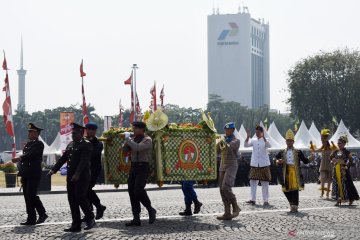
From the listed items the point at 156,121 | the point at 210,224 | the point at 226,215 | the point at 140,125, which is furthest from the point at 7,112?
the point at 210,224

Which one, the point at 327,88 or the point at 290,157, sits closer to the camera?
the point at 290,157

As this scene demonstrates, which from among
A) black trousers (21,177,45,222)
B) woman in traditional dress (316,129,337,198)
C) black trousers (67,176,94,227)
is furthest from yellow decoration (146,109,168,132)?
woman in traditional dress (316,129,337,198)

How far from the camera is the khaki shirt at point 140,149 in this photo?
13.6 m

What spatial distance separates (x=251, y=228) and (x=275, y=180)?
67.0 feet

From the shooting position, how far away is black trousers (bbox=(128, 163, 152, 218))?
13688 mm

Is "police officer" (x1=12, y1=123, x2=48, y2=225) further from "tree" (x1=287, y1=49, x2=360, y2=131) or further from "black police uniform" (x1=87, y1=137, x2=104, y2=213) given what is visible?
"tree" (x1=287, y1=49, x2=360, y2=131)

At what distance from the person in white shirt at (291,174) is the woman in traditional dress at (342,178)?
1105mm

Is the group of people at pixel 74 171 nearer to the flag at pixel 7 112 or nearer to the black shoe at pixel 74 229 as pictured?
the black shoe at pixel 74 229

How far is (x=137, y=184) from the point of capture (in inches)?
538

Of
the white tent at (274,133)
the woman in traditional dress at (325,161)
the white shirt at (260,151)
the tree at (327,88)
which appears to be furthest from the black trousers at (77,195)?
the tree at (327,88)

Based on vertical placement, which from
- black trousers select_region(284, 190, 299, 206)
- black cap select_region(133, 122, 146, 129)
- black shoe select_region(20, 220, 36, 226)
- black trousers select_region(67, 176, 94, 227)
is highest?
black cap select_region(133, 122, 146, 129)

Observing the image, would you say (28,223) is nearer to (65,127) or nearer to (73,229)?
(73,229)

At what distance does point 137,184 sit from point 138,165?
1.02 feet

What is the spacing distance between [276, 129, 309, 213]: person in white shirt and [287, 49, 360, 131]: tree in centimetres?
6640
